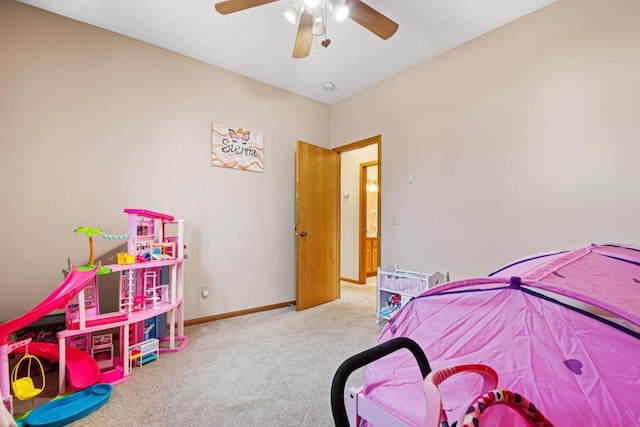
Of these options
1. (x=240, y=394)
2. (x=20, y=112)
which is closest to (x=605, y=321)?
(x=240, y=394)

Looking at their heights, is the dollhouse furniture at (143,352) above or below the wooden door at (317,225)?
below

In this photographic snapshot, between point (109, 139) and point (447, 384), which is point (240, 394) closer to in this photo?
point (447, 384)

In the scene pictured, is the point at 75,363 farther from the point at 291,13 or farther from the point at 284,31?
the point at 284,31

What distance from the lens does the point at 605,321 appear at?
1246mm

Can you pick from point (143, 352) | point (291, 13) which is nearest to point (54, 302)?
point (143, 352)

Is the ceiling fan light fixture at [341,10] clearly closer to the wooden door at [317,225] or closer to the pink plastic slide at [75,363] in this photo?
the wooden door at [317,225]

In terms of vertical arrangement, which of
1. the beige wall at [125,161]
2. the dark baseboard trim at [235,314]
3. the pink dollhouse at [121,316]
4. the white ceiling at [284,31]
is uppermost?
the white ceiling at [284,31]

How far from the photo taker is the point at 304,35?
215 cm

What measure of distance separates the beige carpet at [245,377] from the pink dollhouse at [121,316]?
0.19 meters

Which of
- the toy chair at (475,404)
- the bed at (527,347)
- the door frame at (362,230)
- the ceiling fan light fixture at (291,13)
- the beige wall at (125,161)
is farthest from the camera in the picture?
Answer: the door frame at (362,230)

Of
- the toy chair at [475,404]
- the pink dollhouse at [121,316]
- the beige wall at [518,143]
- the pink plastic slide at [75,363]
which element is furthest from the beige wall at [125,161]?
the toy chair at [475,404]

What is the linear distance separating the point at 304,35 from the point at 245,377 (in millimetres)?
2481

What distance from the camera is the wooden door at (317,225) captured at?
3.61 metres

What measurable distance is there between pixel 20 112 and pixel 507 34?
4.08 metres
